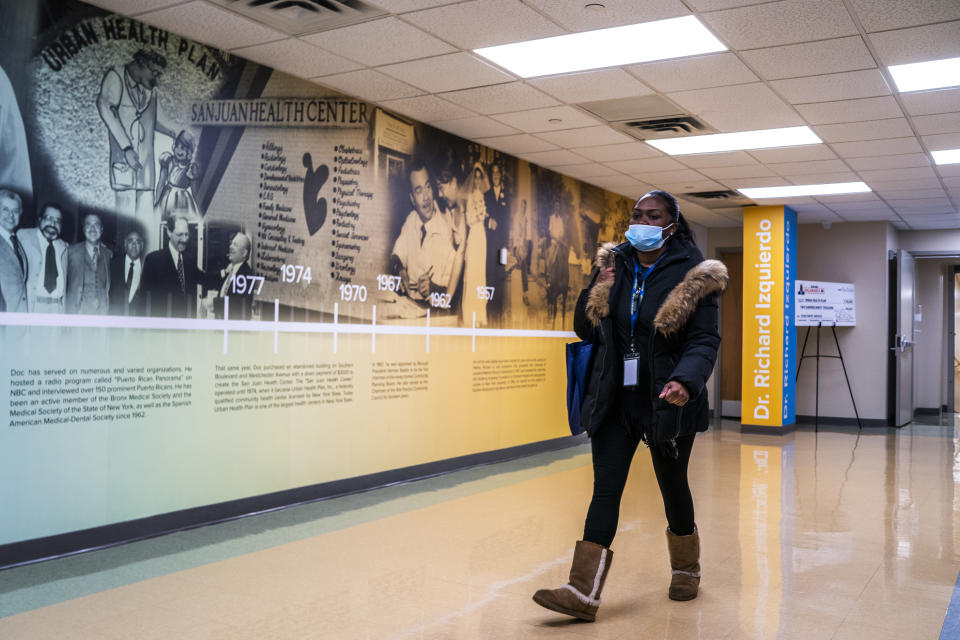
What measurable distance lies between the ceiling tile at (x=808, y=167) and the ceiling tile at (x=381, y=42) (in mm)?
4281

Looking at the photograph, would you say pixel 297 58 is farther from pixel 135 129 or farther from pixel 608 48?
pixel 608 48

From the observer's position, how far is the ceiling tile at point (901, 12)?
402 cm

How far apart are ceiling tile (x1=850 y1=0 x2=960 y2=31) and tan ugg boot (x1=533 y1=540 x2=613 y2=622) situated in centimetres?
294

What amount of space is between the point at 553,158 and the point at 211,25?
13.2 feet

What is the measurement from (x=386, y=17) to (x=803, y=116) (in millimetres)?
3376

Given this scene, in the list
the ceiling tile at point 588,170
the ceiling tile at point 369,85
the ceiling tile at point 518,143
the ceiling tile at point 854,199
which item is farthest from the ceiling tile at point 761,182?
the ceiling tile at point 369,85

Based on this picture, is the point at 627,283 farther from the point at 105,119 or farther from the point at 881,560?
the point at 105,119

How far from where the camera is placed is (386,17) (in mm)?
4359

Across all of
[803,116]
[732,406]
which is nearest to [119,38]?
[803,116]

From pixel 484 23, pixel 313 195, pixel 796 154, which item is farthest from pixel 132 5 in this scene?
pixel 796 154

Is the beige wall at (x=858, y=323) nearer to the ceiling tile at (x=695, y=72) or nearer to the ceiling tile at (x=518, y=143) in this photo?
the ceiling tile at (x=518, y=143)

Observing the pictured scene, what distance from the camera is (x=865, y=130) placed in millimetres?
6461

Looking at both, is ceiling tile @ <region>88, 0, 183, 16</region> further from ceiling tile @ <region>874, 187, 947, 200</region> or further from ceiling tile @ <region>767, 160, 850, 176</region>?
ceiling tile @ <region>874, 187, 947, 200</region>

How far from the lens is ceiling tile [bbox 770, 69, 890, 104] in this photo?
5168 mm
